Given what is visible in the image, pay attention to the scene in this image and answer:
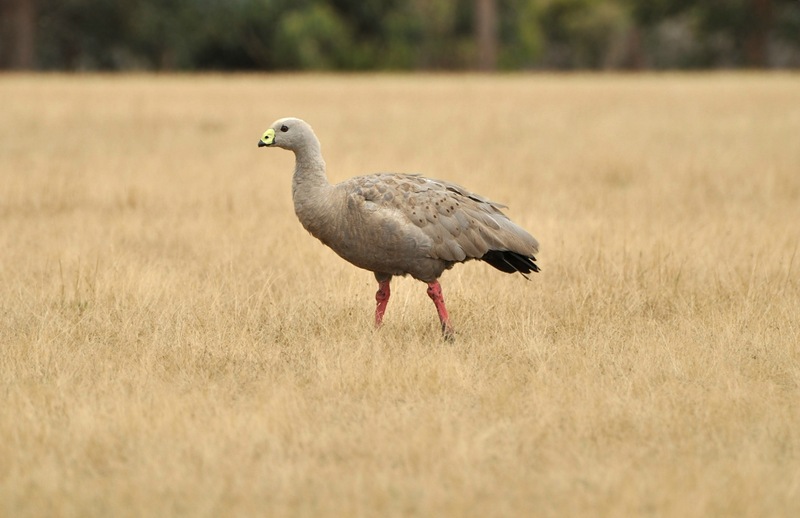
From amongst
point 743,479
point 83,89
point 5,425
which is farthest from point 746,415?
point 83,89

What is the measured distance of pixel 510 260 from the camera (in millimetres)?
7473

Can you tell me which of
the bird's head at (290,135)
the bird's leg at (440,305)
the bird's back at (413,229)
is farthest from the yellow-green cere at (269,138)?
the bird's leg at (440,305)

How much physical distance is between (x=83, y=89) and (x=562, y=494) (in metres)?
23.6

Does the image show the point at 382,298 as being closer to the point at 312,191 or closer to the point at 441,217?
the point at 441,217

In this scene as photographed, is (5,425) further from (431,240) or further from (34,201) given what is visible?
(34,201)

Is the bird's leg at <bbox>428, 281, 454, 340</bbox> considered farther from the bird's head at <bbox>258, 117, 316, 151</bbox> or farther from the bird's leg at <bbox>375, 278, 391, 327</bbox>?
the bird's head at <bbox>258, 117, 316, 151</bbox>

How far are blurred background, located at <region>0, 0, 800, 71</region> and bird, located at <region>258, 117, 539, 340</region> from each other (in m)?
37.2

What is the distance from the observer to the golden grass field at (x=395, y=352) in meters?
4.73

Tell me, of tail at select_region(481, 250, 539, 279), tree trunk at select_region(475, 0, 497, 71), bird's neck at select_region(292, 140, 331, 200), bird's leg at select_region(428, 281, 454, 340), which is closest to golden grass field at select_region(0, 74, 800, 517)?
bird's leg at select_region(428, 281, 454, 340)

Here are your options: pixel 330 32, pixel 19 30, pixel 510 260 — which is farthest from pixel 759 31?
pixel 510 260

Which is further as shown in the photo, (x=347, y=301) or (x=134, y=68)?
(x=134, y=68)

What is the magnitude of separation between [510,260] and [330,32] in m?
38.0

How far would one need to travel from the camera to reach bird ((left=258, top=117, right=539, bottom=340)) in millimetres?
6902

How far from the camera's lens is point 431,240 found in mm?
6980
